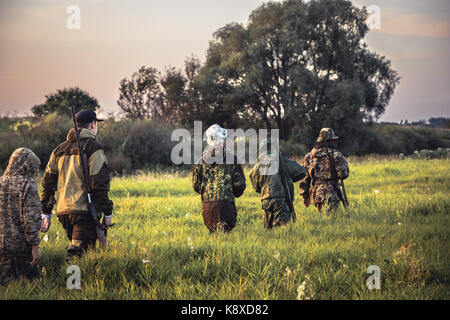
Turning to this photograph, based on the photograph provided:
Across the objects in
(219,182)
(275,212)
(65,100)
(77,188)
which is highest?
(65,100)

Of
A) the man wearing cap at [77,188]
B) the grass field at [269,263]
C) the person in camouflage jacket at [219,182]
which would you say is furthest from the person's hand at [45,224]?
the person in camouflage jacket at [219,182]

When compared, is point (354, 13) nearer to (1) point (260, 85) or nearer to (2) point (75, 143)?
(1) point (260, 85)

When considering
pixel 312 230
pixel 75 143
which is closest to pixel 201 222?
pixel 312 230

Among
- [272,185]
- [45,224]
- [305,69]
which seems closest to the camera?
[45,224]

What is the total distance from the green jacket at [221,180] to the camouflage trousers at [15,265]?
321 centimetres

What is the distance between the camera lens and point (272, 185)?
23.9 ft

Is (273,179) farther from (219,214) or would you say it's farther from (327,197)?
(327,197)

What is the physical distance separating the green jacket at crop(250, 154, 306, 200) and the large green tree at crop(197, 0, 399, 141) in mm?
30715

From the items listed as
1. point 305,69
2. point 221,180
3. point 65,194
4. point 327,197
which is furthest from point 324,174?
point 305,69

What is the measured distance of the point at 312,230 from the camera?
7023 mm

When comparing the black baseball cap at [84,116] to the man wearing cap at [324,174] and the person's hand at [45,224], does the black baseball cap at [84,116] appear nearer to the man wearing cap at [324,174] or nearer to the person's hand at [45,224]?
the person's hand at [45,224]

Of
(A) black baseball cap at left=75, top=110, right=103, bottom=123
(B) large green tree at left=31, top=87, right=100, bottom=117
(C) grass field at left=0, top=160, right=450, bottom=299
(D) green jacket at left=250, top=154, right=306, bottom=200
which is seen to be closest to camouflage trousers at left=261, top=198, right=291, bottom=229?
(D) green jacket at left=250, top=154, right=306, bottom=200

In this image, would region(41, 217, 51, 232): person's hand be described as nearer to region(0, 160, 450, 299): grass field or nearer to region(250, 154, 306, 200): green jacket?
region(0, 160, 450, 299): grass field

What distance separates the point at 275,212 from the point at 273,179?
0.66 meters
